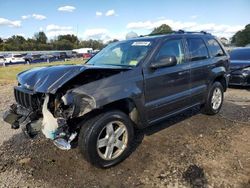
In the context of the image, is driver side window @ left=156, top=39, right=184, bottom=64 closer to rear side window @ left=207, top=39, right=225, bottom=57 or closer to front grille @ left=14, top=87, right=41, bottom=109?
rear side window @ left=207, top=39, right=225, bottom=57

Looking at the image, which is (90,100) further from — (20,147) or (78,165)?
(20,147)

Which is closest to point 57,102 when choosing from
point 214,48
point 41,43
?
point 214,48

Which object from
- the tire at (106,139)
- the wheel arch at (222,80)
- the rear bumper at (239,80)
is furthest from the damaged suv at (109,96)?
the rear bumper at (239,80)

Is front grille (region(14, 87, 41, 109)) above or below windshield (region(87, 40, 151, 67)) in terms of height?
below

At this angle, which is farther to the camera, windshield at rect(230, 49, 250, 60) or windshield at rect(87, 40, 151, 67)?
windshield at rect(230, 49, 250, 60)

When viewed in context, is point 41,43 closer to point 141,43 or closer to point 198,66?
point 198,66

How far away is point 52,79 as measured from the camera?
3984mm

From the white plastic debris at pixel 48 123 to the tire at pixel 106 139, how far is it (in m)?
0.36

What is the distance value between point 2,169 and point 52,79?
157cm

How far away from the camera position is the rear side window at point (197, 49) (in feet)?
18.9

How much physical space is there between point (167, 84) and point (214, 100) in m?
2.10

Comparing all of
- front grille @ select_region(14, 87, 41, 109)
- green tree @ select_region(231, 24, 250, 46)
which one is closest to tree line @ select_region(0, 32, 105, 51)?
green tree @ select_region(231, 24, 250, 46)

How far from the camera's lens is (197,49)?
19.6 feet

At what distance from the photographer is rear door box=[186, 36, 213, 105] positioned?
570 cm
